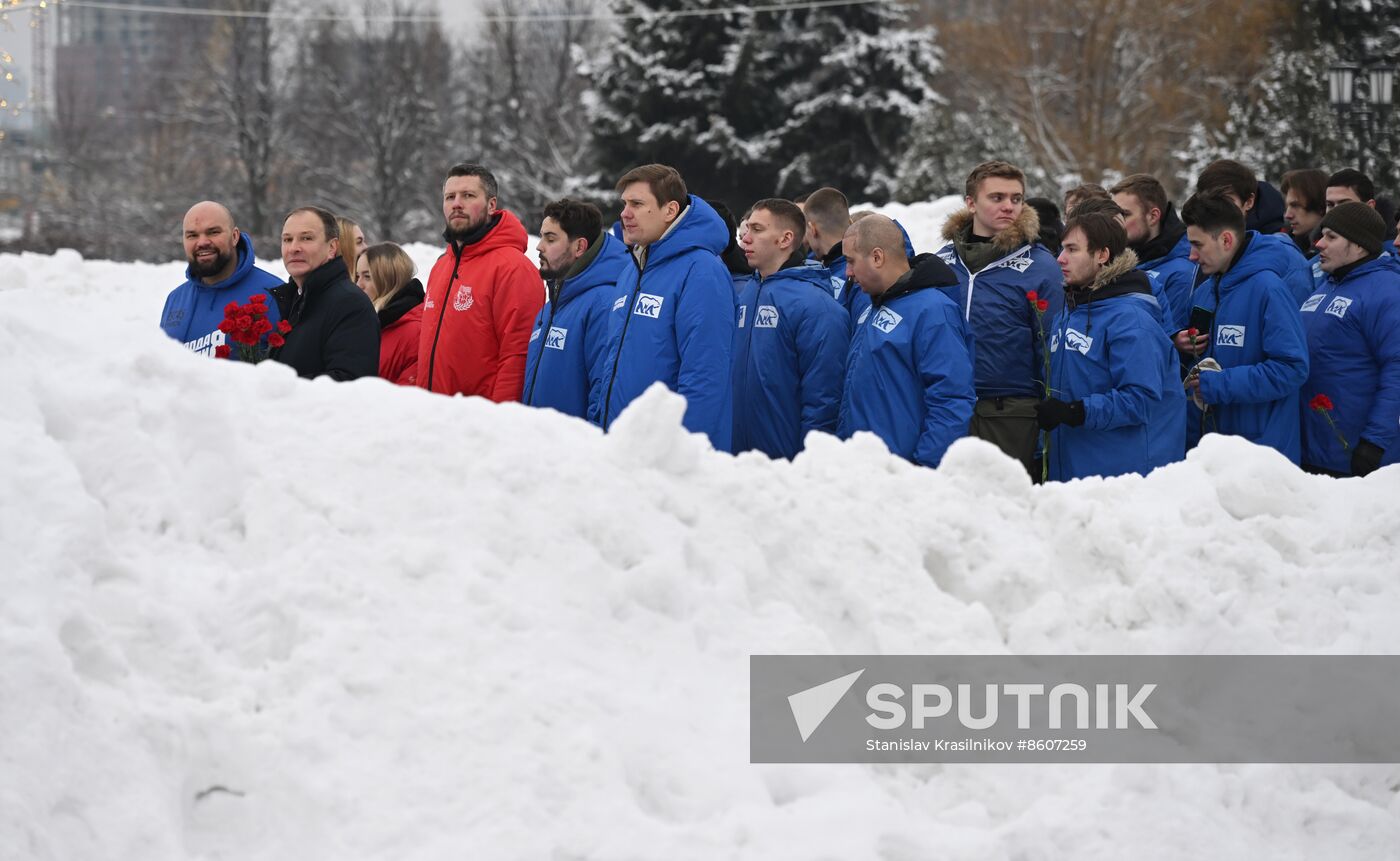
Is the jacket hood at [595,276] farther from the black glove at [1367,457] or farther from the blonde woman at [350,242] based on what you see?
the black glove at [1367,457]

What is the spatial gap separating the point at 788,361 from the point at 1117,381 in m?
1.51

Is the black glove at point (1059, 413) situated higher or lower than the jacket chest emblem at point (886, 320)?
lower

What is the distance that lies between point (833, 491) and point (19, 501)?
246 cm

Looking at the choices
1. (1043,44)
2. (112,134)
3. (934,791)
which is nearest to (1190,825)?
(934,791)

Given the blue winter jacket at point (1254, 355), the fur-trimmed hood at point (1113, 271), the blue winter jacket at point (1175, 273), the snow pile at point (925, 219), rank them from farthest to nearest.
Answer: the snow pile at point (925, 219) < the blue winter jacket at point (1175, 273) < the blue winter jacket at point (1254, 355) < the fur-trimmed hood at point (1113, 271)

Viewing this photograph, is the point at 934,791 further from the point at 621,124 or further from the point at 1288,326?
the point at 621,124

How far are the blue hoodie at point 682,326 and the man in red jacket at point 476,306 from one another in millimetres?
736

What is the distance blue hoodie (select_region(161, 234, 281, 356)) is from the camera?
7.07m

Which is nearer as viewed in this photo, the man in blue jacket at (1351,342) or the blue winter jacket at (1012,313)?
the blue winter jacket at (1012,313)

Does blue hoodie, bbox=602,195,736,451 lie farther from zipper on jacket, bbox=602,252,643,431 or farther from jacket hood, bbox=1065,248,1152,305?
jacket hood, bbox=1065,248,1152,305

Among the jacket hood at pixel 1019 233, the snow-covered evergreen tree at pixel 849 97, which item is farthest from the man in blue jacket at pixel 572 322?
the snow-covered evergreen tree at pixel 849 97

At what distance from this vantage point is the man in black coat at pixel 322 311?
6.62m

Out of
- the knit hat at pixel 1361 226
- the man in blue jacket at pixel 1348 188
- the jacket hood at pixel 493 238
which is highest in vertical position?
the man in blue jacket at pixel 1348 188

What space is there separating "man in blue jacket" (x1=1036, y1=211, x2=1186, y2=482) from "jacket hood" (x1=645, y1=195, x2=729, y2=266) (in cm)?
160
